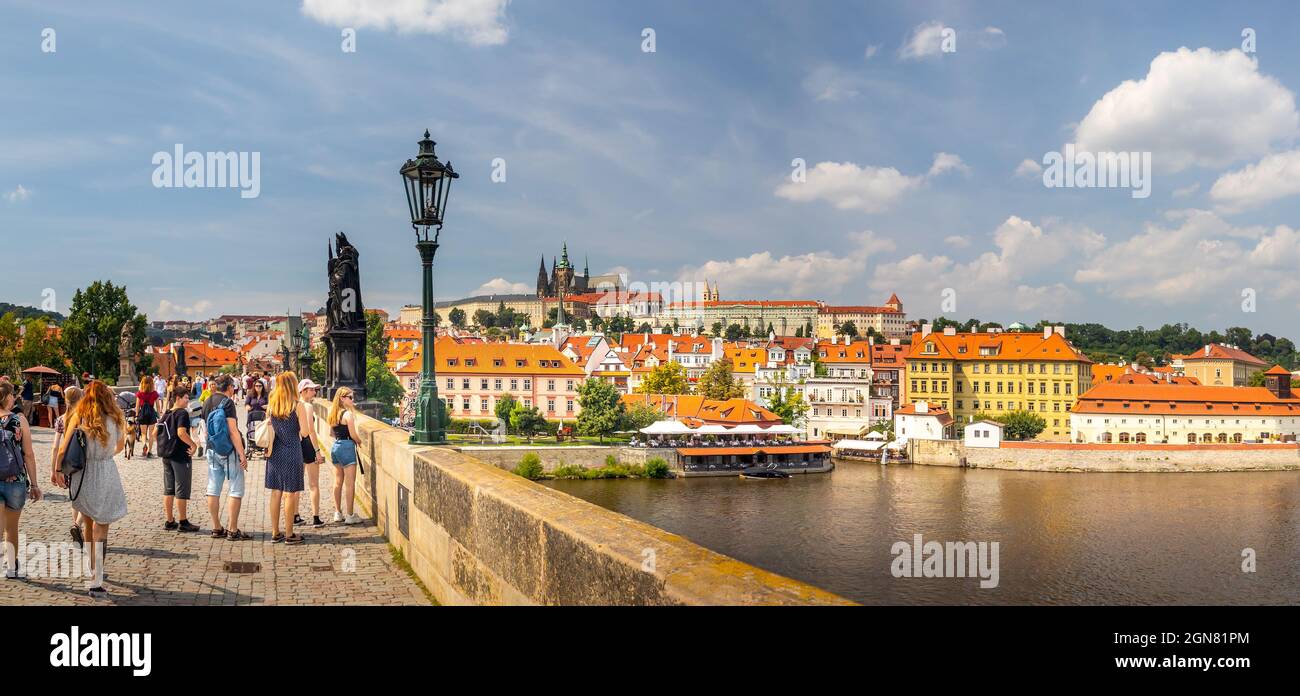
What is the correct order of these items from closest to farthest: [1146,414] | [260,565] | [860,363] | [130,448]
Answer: [260,565] < [130,448] < [1146,414] < [860,363]

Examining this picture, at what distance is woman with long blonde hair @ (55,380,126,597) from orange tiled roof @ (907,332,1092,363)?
80.8 meters

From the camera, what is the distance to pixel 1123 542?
118 ft

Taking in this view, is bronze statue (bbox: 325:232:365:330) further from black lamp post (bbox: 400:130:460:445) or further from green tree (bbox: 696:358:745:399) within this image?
green tree (bbox: 696:358:745:399)

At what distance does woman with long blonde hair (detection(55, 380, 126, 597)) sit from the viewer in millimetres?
5746

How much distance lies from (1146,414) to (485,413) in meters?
54.0

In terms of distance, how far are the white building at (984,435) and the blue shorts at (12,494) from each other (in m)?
63.6

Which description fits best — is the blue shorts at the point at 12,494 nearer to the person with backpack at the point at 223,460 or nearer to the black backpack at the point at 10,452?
the black backpack at the point at 10,452

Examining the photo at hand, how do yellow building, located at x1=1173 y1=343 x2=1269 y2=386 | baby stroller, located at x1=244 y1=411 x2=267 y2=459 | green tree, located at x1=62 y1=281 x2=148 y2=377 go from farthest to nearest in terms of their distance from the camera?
1. yellow building, located at x1=1173 y1=343 x2=1269 y2=386
2. green tree, located at x1=62 y1=281 x2=148 y2=377
3. baby stroller, located at x1=244 y1=411 x2=267 y2=459

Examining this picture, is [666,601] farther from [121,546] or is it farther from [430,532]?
[121,546]

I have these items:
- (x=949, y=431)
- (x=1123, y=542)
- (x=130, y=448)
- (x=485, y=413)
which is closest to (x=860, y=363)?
(x=949, y=431)

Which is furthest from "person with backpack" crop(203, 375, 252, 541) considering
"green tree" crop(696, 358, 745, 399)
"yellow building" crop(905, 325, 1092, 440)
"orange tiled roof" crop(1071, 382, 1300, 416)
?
"yellow building" crop(905, 325, 1092, 440)

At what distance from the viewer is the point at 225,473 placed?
7.54 meters

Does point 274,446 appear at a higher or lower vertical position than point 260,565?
higher

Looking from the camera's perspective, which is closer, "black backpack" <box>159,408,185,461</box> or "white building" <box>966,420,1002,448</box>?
"black backpack" <box>159,408,185,461</box>
